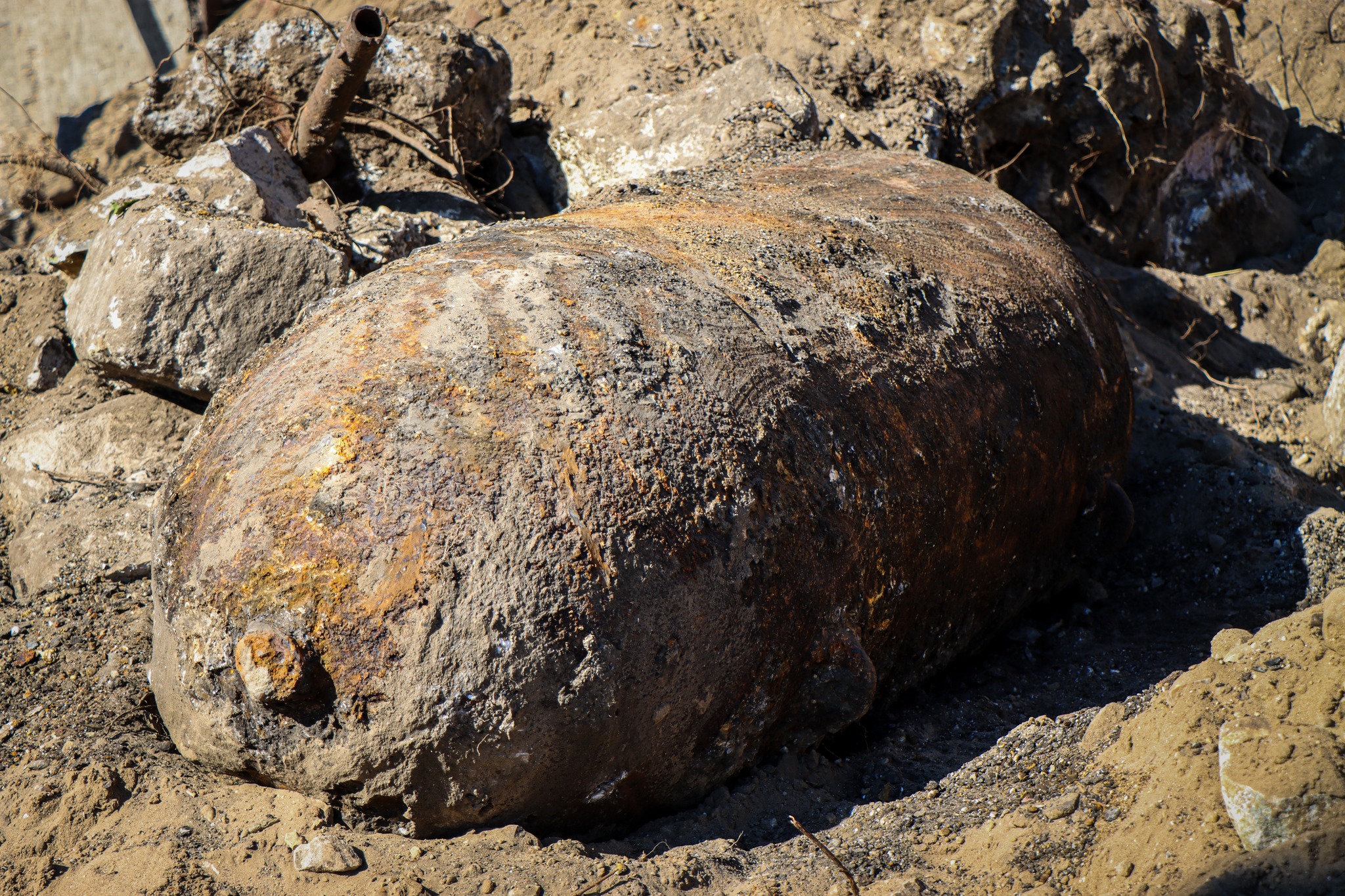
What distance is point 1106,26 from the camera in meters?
A: 4.62

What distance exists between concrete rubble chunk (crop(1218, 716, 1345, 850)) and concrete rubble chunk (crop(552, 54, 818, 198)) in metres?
2.69

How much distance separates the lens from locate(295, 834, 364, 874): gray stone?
5.49 feet

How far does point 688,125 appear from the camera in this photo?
3.78 meters

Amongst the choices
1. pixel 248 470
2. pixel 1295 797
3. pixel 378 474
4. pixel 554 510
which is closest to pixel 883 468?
pixel 554 510

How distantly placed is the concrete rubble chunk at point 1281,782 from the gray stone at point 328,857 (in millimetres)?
1548

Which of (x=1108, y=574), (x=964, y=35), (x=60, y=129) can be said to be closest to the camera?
(x=1108, y=574)

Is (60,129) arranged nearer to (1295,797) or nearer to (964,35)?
(964,35)

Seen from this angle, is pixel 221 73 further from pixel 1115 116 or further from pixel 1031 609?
pixel 1115 116

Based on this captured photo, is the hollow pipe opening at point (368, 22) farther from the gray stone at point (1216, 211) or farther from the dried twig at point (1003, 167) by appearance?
the gray stone at point (1216, 211)

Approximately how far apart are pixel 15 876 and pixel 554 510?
4.03 ft

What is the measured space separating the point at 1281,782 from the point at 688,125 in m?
3.08

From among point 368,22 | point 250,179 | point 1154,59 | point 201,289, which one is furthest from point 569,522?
point 1154,59

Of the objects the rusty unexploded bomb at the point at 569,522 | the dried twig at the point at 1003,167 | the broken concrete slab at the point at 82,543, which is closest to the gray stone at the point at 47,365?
the broken concrete slab at the point at 82,543

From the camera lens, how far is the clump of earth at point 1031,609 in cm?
171
